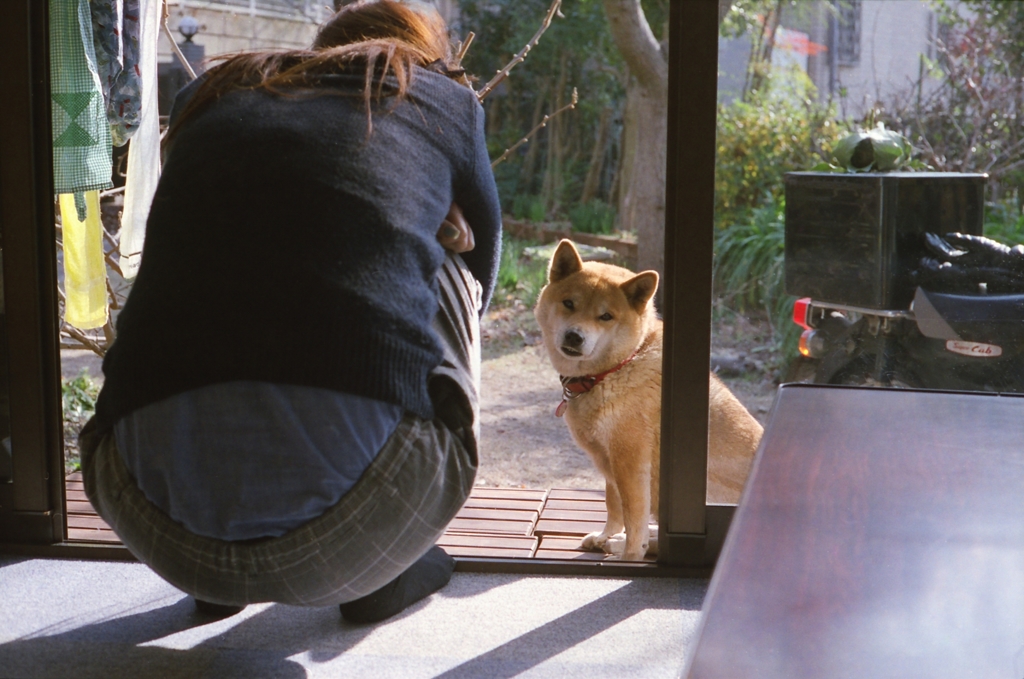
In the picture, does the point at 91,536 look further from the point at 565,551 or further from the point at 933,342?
the point at 933,342

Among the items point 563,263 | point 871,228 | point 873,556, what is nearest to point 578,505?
A: point 563,263

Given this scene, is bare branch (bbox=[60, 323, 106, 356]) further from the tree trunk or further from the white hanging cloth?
the tree trunk

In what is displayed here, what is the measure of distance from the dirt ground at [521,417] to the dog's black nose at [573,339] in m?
0.76

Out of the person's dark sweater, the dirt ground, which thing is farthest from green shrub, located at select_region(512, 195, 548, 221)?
the person's dark sweater

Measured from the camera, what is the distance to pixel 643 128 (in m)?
4.14

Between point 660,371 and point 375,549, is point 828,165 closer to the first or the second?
point 660,371

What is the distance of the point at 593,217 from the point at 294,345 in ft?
9.01

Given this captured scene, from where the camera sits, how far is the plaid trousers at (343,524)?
5.64 feet

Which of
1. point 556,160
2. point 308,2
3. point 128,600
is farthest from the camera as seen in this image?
point 556,160

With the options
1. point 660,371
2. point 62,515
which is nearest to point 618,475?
point 660,371

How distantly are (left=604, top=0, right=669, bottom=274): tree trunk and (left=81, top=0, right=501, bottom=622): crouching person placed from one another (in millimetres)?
2104

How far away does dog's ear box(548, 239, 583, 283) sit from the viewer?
281 cm

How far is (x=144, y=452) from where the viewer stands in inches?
67.4

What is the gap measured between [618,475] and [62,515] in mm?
1484
